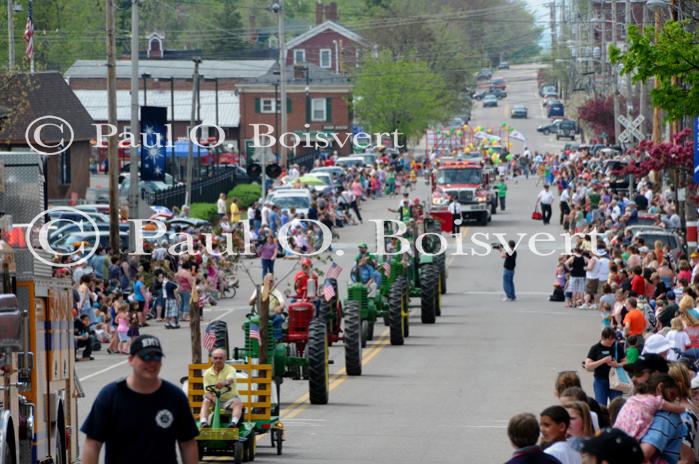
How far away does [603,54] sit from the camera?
91500mm

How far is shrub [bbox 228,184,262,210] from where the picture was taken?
220 feet

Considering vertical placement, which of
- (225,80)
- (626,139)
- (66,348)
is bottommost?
(66,348)

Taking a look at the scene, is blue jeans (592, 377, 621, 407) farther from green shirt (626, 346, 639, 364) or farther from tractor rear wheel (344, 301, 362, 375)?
tractor rear wheel (344, 301, 362, 375)

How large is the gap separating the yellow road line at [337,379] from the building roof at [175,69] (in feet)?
214

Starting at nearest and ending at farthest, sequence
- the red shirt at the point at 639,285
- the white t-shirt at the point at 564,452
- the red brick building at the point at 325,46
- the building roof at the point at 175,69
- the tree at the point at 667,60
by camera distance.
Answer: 1. the white t-shirt at the point at 564,452
2. the tree at the point at 667,60
3. the red shirt at the point at 639,285
4. the building roof at the point at 175,69
5. the red brick building at the point at 325,46

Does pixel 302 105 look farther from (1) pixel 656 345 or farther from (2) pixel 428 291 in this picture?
(1) pixel 656 345

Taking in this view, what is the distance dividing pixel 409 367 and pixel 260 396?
9947 mm

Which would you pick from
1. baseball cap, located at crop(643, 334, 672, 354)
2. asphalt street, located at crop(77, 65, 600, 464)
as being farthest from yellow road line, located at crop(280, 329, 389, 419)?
baseball cap, located at crop(643, 334, 672, 354)

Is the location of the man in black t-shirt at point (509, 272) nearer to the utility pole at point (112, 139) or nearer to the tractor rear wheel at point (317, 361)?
the utility pole at point (112, 139)

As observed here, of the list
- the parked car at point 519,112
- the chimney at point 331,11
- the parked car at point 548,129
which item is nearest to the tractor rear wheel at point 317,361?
the parked car at point 548,129

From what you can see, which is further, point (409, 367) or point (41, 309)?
point (409, 367)

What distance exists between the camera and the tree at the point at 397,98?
84750 millimetres

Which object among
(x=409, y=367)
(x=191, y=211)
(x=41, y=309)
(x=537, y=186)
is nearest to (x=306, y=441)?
(x=41, y=309)

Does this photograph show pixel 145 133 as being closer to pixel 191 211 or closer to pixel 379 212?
pixel 191 211
